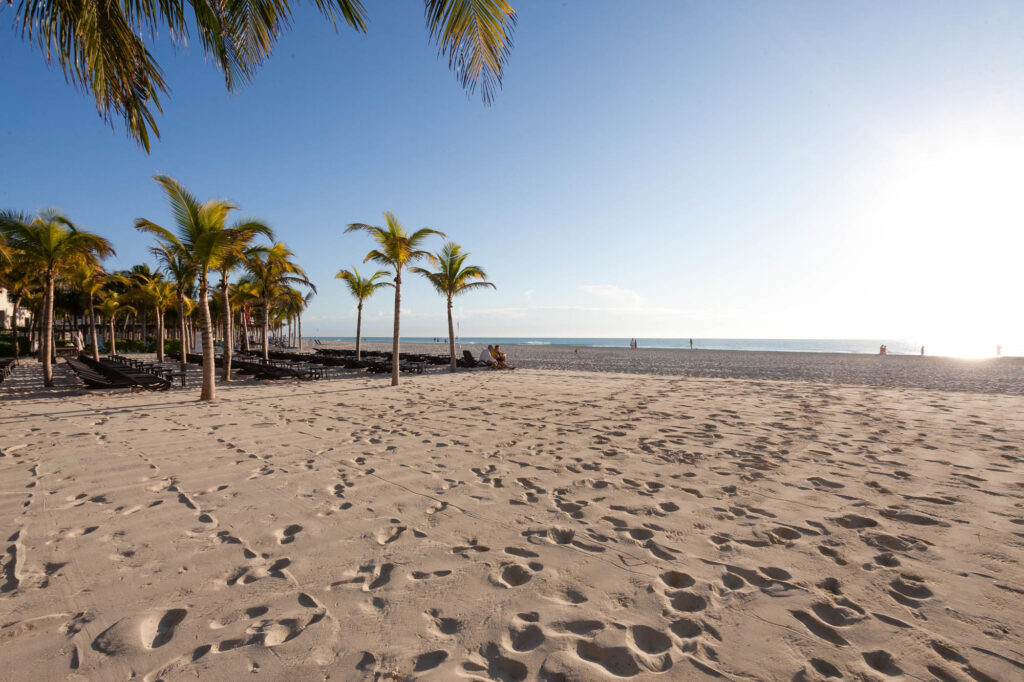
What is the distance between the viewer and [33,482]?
4.04m

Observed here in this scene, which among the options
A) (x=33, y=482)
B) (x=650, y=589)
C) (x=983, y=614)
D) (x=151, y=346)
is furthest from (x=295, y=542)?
(x=151, y=346)

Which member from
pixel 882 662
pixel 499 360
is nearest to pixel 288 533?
pixel 882 662

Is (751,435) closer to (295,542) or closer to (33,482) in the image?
(295,542)

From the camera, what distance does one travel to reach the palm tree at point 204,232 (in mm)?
9547

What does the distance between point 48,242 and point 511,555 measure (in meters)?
15.5

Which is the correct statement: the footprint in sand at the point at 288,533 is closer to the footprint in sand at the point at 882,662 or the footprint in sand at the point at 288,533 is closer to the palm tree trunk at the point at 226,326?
the footprint in sand at the point at 882,662

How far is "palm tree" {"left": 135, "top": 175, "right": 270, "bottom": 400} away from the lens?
9.55m

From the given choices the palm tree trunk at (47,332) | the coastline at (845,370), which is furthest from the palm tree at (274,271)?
the coastline at (845,370)

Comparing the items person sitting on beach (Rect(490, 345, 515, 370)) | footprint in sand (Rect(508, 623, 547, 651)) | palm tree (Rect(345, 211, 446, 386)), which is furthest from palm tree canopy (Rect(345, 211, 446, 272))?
footprint in sand (Rect(508, 623, 547, 651))

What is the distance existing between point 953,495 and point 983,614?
7.34 ft

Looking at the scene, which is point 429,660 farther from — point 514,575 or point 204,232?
point 204,232

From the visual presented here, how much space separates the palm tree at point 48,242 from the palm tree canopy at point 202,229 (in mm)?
3395

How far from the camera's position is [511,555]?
2.81 meters

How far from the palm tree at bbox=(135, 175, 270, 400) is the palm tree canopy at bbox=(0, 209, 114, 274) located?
133 inches
